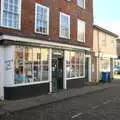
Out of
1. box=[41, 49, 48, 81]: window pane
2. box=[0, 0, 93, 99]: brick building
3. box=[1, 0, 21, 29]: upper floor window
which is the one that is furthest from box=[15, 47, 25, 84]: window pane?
box=[41, 49, 48, 81]: window pane

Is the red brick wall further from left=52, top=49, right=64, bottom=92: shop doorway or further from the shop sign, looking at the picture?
the shop sign

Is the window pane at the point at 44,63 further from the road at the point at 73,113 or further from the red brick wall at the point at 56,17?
the road at the point at 73,113

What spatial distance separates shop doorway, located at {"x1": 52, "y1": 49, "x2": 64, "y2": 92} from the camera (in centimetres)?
2203

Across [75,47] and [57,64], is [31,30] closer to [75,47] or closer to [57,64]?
[57,64]

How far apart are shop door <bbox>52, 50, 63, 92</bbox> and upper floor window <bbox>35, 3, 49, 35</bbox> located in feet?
5.41

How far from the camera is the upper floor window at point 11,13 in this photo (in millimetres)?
17484

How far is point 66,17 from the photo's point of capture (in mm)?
24281

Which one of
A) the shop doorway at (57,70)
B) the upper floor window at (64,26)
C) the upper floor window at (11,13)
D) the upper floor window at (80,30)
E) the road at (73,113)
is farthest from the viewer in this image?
the upper floor window at (80,30)

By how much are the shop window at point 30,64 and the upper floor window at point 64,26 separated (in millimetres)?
3207

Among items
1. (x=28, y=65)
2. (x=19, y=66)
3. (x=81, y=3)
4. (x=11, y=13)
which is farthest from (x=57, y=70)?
(x=81, y=3)

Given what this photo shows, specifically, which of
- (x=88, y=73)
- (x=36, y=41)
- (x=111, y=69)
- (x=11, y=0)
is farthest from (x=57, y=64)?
(x=111, y=69)

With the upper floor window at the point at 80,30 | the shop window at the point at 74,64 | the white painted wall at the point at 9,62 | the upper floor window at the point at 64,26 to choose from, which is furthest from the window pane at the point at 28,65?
the upper floor window at the point at 80,30

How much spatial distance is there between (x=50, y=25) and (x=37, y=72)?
359cm

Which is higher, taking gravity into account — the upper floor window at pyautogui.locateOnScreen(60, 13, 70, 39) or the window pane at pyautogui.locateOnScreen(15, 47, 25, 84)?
the upper floor window at pyautogui.locateOnScreen(60, 13, 70, 39)
